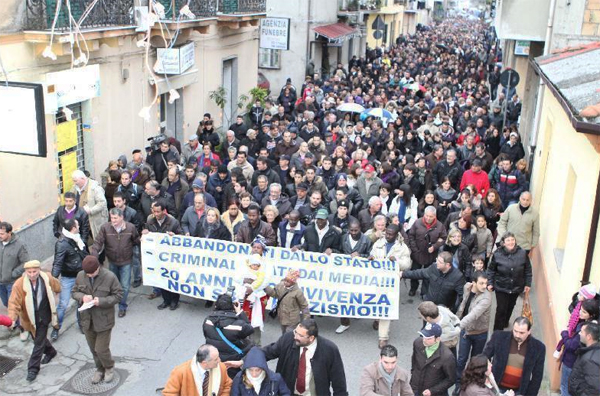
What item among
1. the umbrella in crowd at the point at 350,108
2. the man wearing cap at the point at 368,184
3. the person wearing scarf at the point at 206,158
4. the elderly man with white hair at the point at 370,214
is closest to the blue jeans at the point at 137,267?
the person wearing scarf at the point at 206,158

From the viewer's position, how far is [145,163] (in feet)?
44.3

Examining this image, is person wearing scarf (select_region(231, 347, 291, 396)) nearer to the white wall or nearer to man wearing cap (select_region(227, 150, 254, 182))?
man wearing cap (select_region(227, 150, 254, 182))

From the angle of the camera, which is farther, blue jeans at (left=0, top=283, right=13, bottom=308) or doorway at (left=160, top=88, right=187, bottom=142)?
doorway at (left=160, top=88, right=187, bottom=142)

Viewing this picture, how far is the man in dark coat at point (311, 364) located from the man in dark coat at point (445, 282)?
2.67 m

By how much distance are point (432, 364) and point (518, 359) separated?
0.92 m

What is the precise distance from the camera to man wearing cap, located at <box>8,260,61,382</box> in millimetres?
8086

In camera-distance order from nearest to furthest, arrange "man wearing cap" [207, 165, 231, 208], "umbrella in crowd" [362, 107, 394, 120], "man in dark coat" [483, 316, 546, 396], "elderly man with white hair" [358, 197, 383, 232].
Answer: "man in dark coat" [483, 316, 546, 396], "elderly man with white hair" [358, 197, 383, 232], "man wearing cap" [207, 165, 231, 208], "umbrella in crowd" [362, 107, 394, 120]

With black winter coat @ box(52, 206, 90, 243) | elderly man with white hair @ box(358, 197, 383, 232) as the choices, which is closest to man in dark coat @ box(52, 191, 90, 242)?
black winter coat @ box(52, 206, 90, 243)

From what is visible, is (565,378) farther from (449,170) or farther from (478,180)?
(449,170)

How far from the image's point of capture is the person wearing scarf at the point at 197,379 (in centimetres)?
601

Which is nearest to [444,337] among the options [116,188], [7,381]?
[7,381]

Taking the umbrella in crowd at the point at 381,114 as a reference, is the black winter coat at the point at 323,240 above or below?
below

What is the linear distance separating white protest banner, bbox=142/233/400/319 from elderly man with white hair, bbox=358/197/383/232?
1383mm

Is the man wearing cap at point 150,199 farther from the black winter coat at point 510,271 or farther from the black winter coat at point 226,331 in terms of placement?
the black winter coat at point 510,271
